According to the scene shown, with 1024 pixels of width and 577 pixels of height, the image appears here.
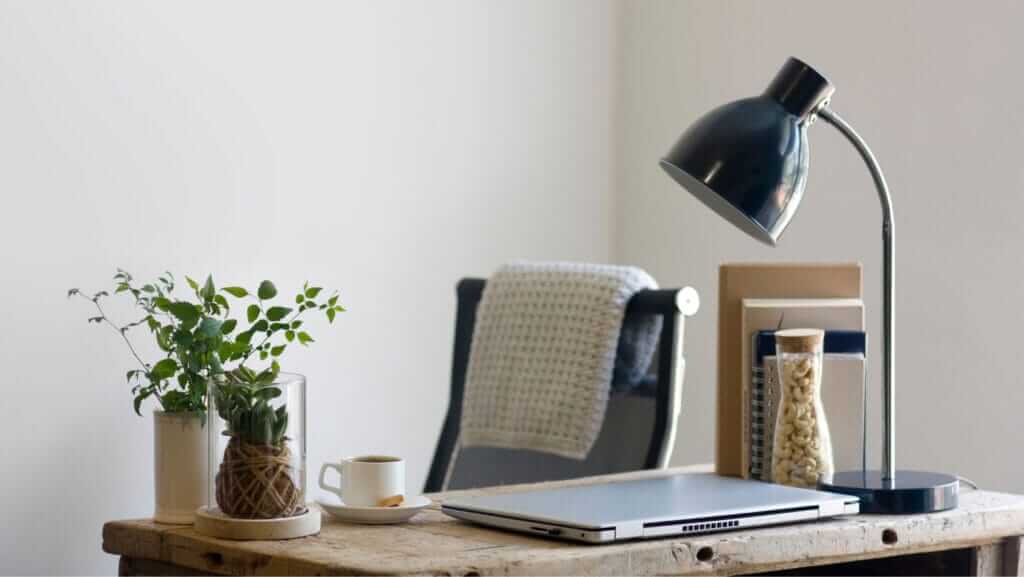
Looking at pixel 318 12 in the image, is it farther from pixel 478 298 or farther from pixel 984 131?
pixel 984 131

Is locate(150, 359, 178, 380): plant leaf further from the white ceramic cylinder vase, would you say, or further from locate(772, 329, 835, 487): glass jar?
locate(772, 329, 835, 487): glass jar

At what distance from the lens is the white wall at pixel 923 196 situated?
2.47 metres

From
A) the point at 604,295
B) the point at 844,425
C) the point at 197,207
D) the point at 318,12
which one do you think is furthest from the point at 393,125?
the point at 844,425

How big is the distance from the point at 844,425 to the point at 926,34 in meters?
1.15

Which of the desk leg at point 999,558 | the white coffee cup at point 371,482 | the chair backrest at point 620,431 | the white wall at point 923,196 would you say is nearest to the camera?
the white coffee cup at point 371,482

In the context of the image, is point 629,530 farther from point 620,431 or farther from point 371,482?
point 620,431

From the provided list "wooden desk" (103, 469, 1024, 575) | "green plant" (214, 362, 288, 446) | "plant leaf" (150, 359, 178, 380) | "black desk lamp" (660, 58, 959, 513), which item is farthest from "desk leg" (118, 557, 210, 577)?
"black desk lamp" (660, 58, 959, 513)

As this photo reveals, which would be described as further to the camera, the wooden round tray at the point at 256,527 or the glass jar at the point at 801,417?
the glass jar at the point at 801,417

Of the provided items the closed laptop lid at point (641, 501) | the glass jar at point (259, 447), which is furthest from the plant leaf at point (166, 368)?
the closed laptop lid at point (641, 501)

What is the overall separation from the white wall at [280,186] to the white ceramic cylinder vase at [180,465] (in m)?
0.71

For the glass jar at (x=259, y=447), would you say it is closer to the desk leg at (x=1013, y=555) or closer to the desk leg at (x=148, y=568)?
the desk leg at (x=148, y=568)

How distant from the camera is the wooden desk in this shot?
1239 millimetres

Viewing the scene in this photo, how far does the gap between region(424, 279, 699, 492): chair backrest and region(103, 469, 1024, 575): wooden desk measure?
0.48 meters

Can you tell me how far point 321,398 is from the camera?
262cm
